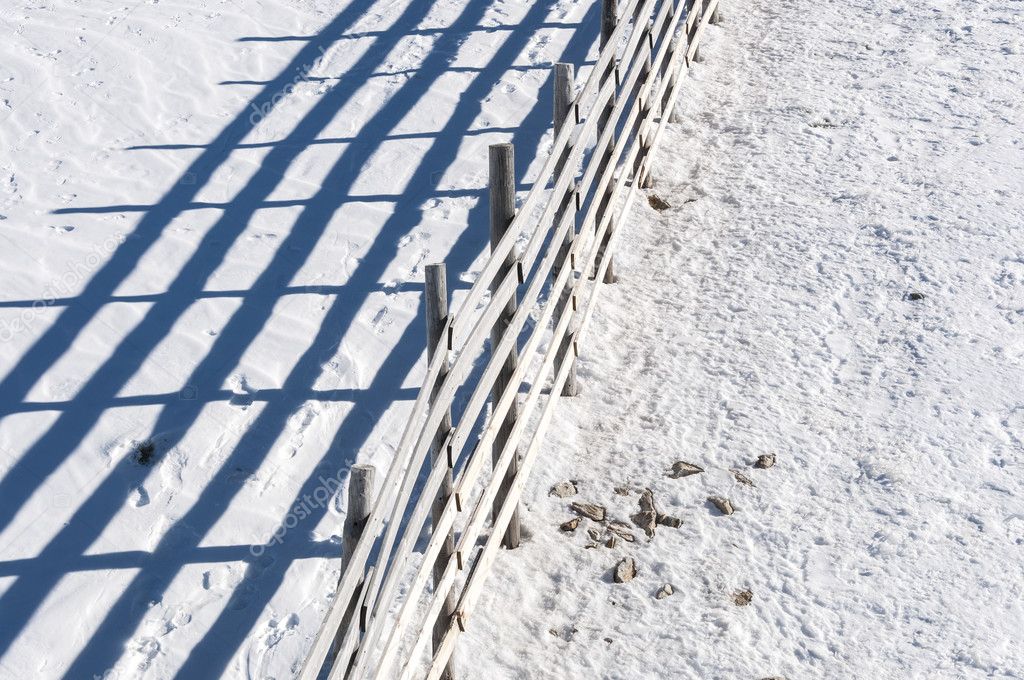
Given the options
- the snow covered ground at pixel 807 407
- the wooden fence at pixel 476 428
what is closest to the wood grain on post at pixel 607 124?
the wooden fence at pixel 476 428

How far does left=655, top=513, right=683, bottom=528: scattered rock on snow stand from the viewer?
3906 millimetres

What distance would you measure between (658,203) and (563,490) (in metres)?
2.16

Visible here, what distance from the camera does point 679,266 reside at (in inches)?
207

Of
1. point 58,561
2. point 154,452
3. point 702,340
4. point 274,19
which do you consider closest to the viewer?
point 58,561

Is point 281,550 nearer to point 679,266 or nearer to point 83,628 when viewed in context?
point 83,628

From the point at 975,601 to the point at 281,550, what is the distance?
2.40m

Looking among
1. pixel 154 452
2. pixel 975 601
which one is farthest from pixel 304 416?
pixel 975 601

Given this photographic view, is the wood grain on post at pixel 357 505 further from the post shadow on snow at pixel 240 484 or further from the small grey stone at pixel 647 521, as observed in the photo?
the small grey stone at pixel 647 521

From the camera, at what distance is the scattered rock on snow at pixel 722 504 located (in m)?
3.91

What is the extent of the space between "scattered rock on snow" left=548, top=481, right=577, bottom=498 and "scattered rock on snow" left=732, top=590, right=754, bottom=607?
30.5 inches

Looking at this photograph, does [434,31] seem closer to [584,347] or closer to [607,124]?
[607,124]

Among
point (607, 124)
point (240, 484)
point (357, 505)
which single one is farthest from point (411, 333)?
point (357, 505)

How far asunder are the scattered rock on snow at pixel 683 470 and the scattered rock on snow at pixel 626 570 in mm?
453

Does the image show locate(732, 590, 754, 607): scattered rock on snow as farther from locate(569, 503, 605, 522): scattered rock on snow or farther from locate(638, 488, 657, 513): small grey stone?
locate(569, 503, 605, 522): scattered rock on snow
